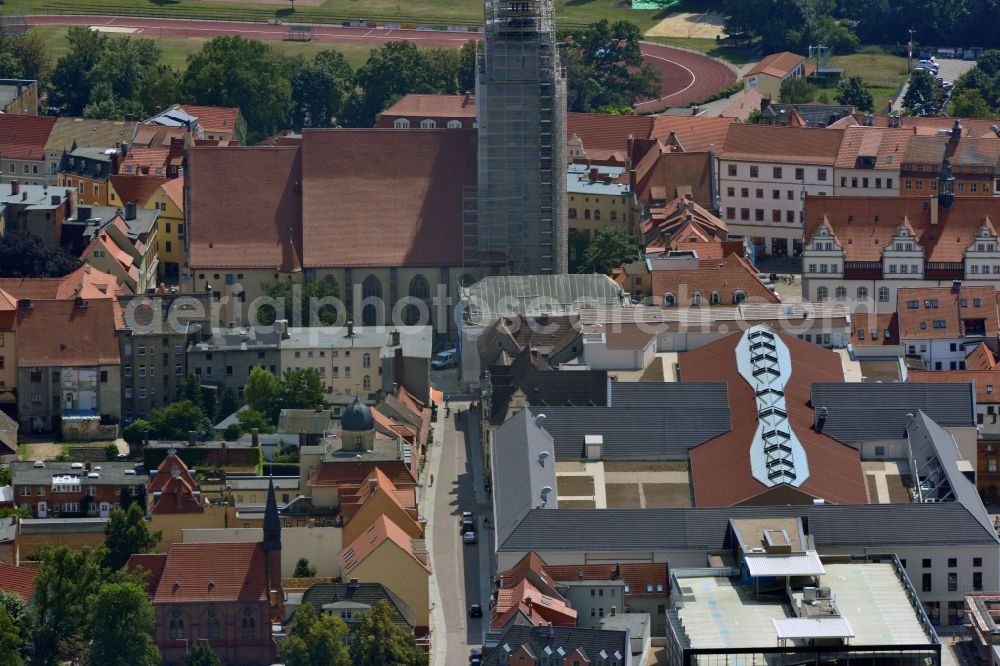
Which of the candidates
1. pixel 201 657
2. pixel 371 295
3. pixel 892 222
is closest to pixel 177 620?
pixel 201 657

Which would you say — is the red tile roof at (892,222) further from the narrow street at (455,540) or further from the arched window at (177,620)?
the arched window at (177,620)

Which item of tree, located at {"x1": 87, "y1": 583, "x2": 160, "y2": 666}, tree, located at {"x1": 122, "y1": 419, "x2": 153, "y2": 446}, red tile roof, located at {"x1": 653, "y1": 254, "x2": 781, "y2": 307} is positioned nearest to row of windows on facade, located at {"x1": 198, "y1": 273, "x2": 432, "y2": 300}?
red tile roof, located at {"x1": 653, "y1": 254, "x2": 781, "y2": 307}

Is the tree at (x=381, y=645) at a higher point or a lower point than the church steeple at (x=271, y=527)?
lower

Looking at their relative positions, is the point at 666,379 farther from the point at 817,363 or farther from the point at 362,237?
the point at 362,237

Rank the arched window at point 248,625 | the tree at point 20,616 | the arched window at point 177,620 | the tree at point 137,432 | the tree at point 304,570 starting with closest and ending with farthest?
the tree at point 20,616 → the arched window at point 248,625 → the arched window at point 177,620 → the tree at point 304,570 → the tree at point 137,432

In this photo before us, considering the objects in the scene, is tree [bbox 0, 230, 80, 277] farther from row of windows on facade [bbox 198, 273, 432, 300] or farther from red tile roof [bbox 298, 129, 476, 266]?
red tile roof [bbox 298, 129, 476, 266]

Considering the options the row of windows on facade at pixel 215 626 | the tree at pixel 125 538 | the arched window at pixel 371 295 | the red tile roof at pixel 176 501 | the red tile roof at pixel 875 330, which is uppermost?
the red tile roof at pixel 875 330

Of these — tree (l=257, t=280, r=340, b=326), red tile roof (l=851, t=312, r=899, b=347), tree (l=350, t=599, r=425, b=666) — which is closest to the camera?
tree (l=350, t=599, r=425, b=666)

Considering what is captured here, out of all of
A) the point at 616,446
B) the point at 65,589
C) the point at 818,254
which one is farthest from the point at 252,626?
the point at 818,254

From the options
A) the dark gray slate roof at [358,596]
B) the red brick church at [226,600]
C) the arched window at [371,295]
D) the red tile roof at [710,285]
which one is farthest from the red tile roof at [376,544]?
the arched window at [371,295]
